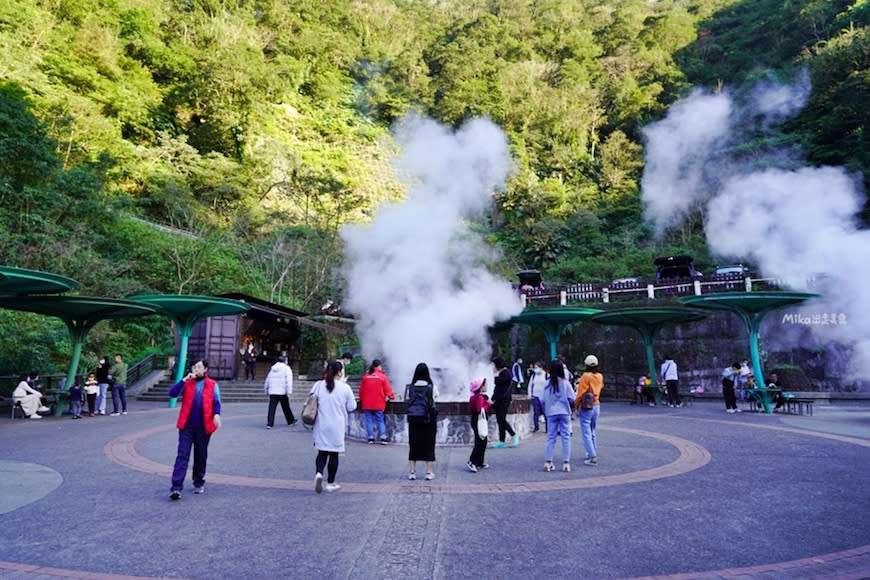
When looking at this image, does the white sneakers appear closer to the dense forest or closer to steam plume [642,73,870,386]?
the dense forest

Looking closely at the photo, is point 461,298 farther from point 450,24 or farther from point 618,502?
point 450,24

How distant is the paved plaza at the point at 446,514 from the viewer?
364cm

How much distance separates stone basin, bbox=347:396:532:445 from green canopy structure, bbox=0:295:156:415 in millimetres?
8716

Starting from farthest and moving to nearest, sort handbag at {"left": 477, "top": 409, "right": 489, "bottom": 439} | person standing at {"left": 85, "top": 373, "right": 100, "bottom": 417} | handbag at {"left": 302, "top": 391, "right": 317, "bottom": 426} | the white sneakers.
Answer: person standing at {"left": 85, "top": 373, "right": 100, "bottom": 417}, handbag at {"left": 477, "top": 409, "right": 489, "bottom": 439}, handbag at {"left": 302, "top": 391, "right": 317, "bottom": 426}, the white sneakers

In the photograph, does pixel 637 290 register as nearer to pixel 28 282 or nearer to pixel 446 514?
pixel 446 514

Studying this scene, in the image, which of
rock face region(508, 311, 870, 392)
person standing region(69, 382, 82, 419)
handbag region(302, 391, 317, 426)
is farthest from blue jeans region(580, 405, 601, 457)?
rock face region(508, 311, 870, 392)

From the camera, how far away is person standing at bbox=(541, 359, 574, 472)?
6938mm

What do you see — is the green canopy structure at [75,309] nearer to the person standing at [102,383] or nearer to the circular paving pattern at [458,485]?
the person standing at [102,383]

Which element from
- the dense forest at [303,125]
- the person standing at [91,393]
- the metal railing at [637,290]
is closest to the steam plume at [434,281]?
the metal railing at [637,290]

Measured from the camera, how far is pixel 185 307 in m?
16.1

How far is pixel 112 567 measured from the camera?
358 cm

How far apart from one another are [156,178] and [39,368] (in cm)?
1814

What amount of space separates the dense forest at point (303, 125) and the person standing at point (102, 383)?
5040mm

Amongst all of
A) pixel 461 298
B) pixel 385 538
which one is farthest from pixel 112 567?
pixel 461 298
